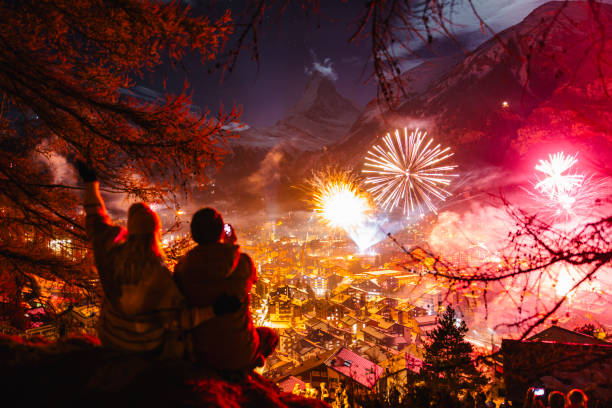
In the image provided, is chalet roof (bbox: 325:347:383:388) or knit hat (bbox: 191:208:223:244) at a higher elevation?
knit hat (bbox: 191:208:223:244)

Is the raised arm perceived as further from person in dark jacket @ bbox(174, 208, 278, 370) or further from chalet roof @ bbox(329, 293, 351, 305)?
chalet roof @ bbox(329, 293, 351, 305)

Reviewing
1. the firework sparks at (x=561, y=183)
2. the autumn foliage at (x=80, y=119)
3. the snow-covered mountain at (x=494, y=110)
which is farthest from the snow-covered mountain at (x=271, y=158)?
the autumn foliage at (x=80, y=119)

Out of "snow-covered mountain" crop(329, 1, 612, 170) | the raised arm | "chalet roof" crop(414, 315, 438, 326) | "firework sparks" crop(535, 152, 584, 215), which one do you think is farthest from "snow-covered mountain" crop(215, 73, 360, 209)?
the raised arm

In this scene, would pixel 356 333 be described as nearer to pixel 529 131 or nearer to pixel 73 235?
pixel 73 235

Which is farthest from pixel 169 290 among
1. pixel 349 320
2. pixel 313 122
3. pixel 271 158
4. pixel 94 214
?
pixel 313 122

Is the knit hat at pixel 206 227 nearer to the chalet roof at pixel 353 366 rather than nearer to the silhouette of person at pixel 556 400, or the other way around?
the silhouette of person at pixel 556 400

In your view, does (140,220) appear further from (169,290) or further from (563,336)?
(563,336)

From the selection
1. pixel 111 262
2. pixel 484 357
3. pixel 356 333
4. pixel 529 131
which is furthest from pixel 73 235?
pixel 529 131
